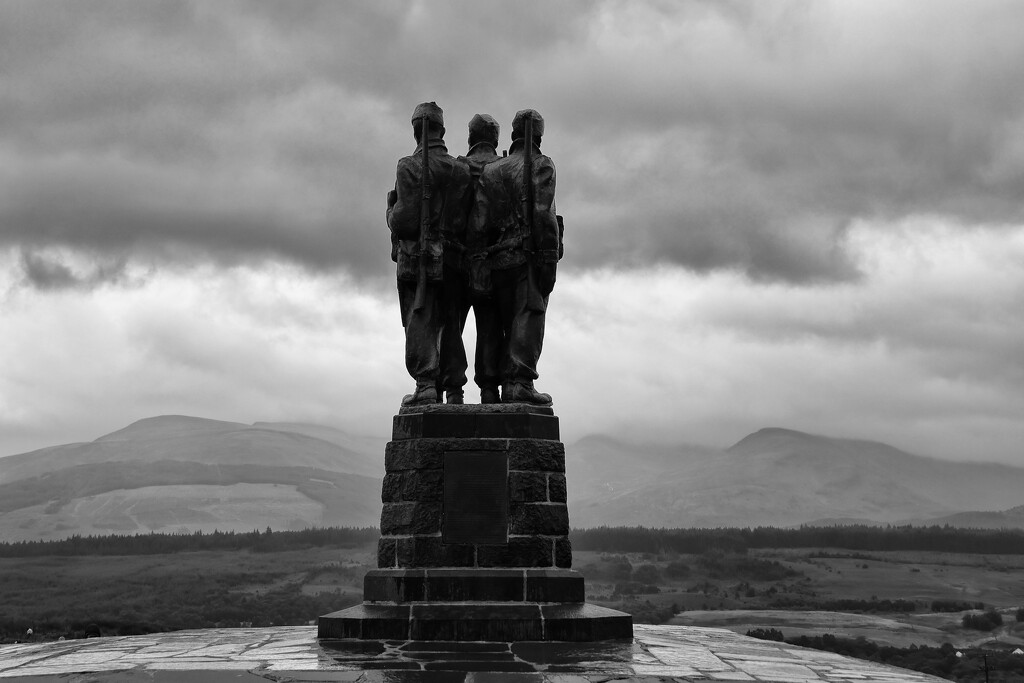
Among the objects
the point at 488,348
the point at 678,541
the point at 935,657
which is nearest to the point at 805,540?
the point at 678,541

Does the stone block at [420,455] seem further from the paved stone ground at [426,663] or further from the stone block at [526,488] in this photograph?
the paved stone ground at [426,663]

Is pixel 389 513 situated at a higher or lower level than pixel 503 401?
lower

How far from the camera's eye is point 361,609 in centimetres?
998

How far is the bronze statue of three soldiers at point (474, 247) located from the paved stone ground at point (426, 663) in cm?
301

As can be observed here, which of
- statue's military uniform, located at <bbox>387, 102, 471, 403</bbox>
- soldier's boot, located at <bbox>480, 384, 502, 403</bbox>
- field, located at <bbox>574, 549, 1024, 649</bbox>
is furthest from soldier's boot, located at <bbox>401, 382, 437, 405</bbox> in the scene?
field, located at <bbox>574, 549, 1024, 649</bbox>

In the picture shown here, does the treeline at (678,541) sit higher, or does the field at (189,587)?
the treeline at (678,541)

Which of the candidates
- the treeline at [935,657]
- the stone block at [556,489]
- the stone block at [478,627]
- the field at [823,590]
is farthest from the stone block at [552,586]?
the field at [823,590]

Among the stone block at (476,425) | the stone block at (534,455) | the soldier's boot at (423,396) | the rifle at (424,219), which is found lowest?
the stone block at (534,455)

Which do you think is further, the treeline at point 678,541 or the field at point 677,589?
the treeline at point 678,541

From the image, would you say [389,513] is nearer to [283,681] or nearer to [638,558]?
[283,681]

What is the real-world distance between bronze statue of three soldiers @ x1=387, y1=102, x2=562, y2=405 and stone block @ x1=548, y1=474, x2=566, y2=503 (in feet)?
3.07

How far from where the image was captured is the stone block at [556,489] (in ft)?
33.9

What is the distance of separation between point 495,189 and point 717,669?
5.64 meters

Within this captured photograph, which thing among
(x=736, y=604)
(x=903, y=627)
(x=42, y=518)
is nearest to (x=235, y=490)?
(x=42, y=518)
